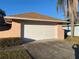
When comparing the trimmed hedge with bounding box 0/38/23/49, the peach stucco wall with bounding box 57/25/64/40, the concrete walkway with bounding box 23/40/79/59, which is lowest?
the concrete walkway with bounding box 23/40/79/59

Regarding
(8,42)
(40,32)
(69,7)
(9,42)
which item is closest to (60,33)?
(40,32)

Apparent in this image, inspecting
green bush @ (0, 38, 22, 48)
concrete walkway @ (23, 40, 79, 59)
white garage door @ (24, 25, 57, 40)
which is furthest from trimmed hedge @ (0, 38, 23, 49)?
white garage door @ (24, 25, 57, 40)

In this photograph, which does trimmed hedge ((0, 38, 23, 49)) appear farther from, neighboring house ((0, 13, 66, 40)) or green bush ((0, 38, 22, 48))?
neighboring house ((0, 13, 66, 40))

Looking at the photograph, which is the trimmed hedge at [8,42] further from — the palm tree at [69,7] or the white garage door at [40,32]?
the palm tree at [69,7]

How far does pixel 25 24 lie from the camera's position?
18859mm

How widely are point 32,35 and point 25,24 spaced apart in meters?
1.66

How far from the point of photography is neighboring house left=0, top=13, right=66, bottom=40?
17.2 metres

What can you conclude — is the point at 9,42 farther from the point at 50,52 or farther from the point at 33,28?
the point at 33,28

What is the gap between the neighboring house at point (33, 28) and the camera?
17.2m

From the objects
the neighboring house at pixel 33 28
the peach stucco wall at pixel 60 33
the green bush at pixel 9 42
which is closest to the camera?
the green bush at pixel 9 42

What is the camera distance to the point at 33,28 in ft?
64.4

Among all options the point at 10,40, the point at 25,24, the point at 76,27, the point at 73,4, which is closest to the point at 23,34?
the point at 25,24

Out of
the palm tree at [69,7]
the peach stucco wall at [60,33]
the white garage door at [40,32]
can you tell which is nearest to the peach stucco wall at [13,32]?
the white garage door at [40,32]

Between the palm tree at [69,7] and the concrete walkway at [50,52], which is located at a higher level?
the palm tree at [69,7]
